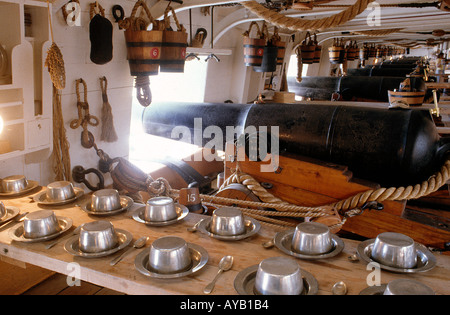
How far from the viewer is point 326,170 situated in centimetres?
207

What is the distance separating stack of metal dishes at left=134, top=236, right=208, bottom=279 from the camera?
49.9 inches

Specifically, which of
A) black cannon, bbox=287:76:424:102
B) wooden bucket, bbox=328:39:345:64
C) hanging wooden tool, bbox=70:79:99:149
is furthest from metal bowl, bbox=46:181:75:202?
wooden bucket, bbox=328:39:345:64

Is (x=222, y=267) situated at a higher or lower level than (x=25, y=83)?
lower

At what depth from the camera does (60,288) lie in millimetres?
2123

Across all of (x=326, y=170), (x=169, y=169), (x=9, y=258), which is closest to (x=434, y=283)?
(x=326, y=170)

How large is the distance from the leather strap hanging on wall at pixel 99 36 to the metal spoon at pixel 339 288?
6.98 ft

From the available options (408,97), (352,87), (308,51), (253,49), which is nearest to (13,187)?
(253,49)

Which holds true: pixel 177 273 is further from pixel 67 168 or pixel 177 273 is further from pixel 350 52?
pixel 350 52

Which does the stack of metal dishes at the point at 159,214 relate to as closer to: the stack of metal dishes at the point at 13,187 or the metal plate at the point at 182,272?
the metal plate at the point at 182,272

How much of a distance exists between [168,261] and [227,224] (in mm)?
346

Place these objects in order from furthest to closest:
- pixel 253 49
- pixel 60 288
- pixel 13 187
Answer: pixel 253 49 → pixel 60 288 → pixel 13 187

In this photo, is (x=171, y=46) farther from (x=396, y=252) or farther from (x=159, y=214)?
(x=396, y=252)

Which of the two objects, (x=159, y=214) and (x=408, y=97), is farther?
(x=408, y=97)

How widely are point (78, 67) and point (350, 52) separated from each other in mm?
7452
